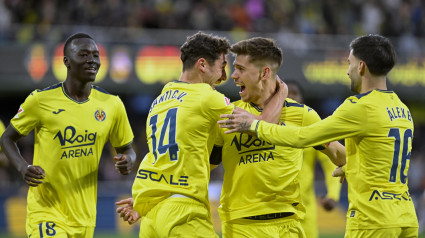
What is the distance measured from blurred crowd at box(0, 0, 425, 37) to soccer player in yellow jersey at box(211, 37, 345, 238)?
40.4 feet

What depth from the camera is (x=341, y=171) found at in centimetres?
614

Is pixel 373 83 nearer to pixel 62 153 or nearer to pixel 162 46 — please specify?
pixel 62 153

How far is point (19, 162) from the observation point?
20.0 ft

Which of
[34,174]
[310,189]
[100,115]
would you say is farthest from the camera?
[310,189]

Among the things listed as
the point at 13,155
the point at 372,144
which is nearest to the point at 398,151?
the point at 372,144

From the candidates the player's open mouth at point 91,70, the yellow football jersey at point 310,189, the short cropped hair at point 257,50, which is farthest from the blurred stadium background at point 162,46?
the short cropped hair at point 257,50

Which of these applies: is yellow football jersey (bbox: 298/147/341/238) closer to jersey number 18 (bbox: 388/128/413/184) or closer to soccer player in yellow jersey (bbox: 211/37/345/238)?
soccer player in yellow jersey (bbox: 211/37/345/238)

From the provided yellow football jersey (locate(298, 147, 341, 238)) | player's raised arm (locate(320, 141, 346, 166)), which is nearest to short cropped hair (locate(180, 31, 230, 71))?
player's raised arm (locate(320, 141, 346, 166))

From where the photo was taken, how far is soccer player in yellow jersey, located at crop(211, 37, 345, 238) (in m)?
5.58

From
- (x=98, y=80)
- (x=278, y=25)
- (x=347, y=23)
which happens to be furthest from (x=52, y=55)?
(x=347, y=23)

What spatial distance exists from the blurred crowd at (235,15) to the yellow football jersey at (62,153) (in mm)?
11309

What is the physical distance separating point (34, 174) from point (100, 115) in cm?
93

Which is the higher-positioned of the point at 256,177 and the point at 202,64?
the point at 202,64

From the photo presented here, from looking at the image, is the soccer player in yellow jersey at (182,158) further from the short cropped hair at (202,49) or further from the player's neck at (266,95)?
the player's neck at (266,95)
